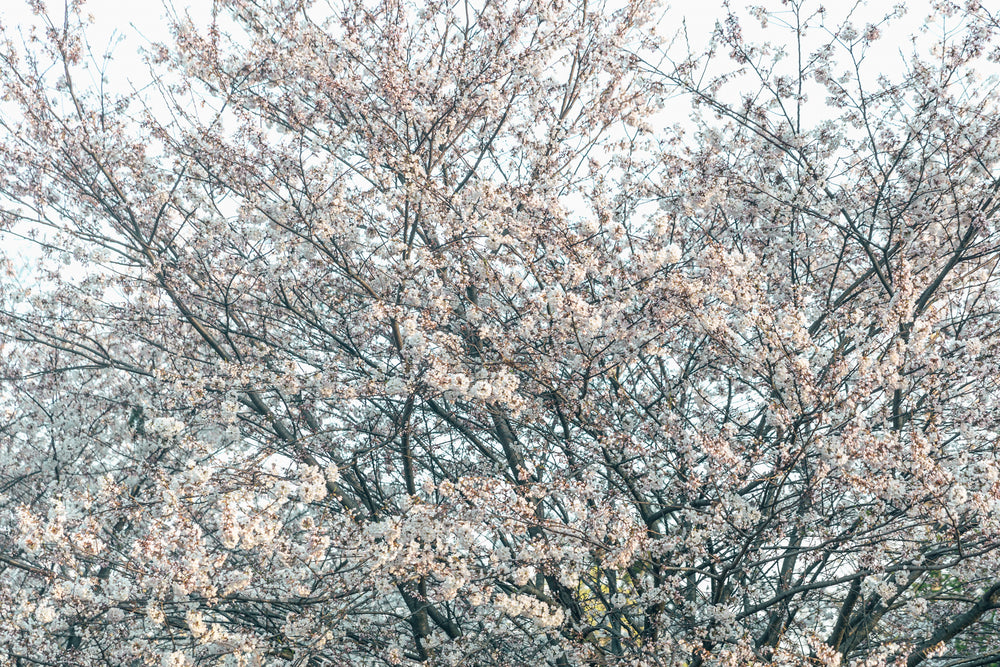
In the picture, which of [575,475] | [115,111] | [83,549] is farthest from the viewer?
[115,111]

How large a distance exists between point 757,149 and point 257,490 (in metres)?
4.65

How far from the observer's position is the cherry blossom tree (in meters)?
5.08

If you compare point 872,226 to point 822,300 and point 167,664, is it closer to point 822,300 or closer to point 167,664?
point 822,300

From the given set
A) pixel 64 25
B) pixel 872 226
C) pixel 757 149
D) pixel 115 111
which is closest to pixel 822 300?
pixel 872 226

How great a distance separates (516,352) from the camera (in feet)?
19.8

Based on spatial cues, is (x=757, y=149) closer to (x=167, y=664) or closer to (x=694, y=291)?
(x=694, y=291)

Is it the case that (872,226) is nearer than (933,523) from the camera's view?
No

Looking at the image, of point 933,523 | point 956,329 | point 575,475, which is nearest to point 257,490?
point 575,475

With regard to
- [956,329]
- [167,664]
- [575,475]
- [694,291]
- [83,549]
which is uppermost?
[956,329]

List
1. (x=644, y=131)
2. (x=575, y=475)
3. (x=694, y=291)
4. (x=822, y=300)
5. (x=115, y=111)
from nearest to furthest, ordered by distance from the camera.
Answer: (x=694, y=291) → (x=575, y=475) → (x=822, y=300) → (x=115, y=111) → (x=644, y=131)

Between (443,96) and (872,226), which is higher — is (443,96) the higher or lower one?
the higher one

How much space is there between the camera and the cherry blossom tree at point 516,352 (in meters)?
5.08

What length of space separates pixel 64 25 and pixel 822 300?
256 inches

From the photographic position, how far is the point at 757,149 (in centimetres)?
691
